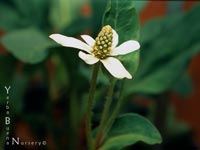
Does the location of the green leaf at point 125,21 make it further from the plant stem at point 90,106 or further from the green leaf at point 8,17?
the green leaf at point 8,17

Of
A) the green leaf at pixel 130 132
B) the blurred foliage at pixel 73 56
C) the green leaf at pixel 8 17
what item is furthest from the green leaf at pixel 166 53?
the green leaf at pixel 8 17

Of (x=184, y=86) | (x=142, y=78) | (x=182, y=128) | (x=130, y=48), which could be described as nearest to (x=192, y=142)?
(x=182, y=128)

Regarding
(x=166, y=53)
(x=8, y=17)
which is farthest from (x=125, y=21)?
(x=8, y=17)

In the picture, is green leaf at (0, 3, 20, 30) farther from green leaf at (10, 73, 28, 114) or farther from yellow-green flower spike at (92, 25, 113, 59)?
yellow-green flower spike at (92, 25, 113, 59)

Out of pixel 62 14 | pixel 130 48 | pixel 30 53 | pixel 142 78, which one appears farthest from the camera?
pixel 62 14

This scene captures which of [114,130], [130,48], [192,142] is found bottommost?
[192,142]

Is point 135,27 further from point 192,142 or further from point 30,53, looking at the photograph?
point 192,142

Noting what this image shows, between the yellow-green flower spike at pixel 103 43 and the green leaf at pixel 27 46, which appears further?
the green leaf at pixel 27 46
